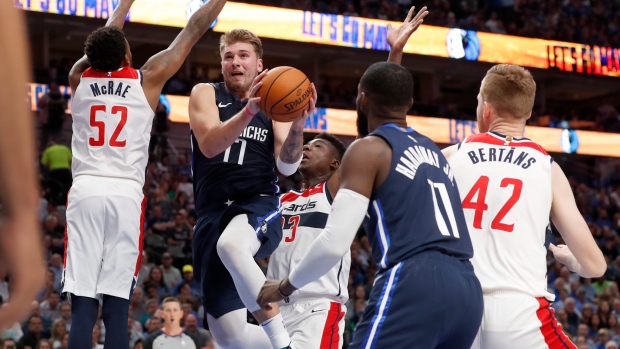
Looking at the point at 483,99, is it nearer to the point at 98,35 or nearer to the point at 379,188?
the point at 379,188

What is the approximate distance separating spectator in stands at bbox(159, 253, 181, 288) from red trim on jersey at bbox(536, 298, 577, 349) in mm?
10521

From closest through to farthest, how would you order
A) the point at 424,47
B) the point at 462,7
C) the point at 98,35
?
1. the point at 98,35
2. the point at 424,47
3. the point at 462,7

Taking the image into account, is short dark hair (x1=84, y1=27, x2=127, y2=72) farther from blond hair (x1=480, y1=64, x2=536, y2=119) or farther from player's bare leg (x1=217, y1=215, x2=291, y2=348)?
blond hair (x1=480, y1=64, x2=536, y2=119)

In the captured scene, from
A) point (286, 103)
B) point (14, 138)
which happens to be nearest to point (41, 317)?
point (286, 103)

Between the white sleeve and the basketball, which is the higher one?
the basketball

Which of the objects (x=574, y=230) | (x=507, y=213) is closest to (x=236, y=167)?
(x=507, y=213)

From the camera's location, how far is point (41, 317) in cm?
1202

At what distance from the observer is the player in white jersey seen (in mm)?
6809

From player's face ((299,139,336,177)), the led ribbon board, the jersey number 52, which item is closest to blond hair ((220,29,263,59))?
the jersey number 52

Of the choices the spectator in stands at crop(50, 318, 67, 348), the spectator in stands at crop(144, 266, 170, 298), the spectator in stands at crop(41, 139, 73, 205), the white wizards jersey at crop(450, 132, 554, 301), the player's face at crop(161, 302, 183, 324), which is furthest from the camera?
the spectator in stands at crop(41, 139, 73, 205)

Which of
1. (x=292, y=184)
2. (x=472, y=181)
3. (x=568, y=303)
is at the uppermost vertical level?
(x=472, y=181)

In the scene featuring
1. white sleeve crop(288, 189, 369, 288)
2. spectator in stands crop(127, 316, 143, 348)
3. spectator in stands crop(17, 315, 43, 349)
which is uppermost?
white sleeve crop(288, 189, 369, 288)

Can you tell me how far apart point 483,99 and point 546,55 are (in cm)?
2281

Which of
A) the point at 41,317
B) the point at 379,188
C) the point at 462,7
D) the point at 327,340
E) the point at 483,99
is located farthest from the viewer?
the point at 462,7
